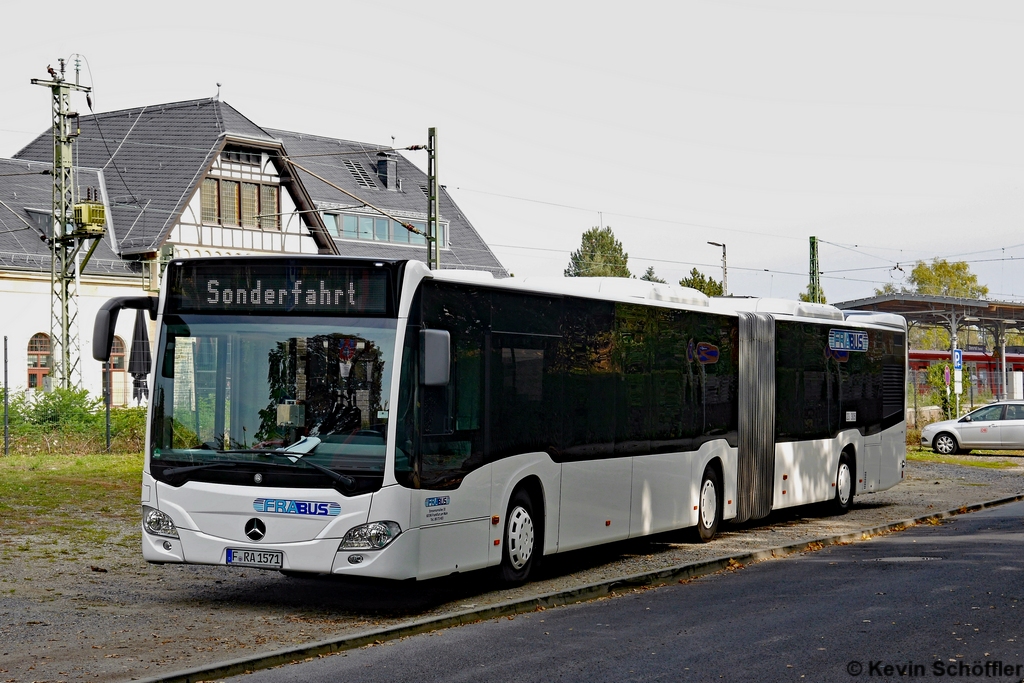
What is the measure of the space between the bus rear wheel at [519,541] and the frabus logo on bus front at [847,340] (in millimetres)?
8980

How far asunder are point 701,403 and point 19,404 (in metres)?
18.0

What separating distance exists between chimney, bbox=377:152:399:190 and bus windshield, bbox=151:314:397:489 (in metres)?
51.0

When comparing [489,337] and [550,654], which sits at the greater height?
[489,337]

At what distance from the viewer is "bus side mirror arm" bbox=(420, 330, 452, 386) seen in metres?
10.2

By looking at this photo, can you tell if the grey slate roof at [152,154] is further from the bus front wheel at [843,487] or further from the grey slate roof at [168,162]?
the bus front wheel at [843,487]

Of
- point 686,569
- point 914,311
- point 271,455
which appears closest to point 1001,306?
point 914,311

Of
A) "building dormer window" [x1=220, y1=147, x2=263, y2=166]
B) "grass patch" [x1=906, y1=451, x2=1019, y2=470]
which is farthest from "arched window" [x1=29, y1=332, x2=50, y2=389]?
"grass patch" [x1=906, y1=451, x2=1019, y2=470]

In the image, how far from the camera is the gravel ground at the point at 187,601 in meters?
8.53

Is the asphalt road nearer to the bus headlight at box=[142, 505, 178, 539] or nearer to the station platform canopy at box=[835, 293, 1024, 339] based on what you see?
the bus headlight at box=[142, 505, 178, 539]

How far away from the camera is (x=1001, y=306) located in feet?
213

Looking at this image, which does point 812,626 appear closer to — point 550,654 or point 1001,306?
point 550,654

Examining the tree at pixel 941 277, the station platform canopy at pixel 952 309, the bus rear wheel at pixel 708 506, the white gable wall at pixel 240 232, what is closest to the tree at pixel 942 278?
the tree at pixel 941 277

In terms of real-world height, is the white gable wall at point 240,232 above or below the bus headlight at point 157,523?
above

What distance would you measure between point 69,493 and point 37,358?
86.5 ft
